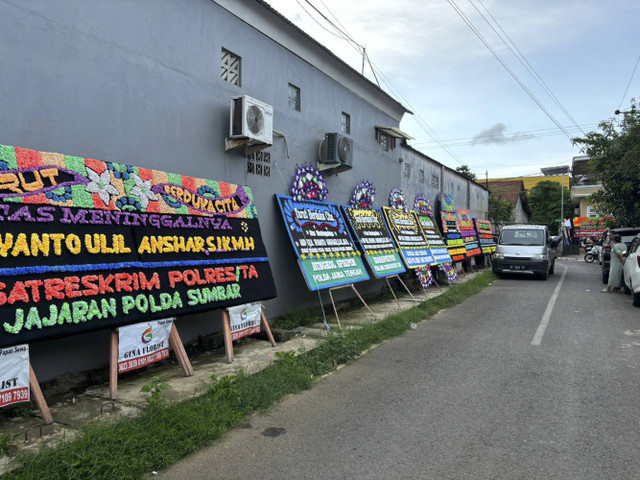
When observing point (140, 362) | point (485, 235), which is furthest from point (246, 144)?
point (485, 235)

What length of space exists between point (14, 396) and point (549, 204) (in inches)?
2343

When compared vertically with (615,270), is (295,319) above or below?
below

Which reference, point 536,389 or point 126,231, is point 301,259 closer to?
point 126,231

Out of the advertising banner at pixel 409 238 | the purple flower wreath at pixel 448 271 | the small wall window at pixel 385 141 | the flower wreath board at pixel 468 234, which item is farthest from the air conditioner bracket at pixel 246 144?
the flower wreath board at pixel 468 234

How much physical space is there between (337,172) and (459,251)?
30.1 feet

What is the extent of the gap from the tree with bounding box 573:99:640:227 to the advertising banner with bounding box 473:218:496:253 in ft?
15.8

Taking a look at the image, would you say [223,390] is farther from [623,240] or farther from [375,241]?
[623,240]

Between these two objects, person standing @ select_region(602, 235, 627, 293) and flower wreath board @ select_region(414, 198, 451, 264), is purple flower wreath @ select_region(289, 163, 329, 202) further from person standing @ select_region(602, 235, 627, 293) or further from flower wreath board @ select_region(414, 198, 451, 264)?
person standing @ select_region(602, 235, 627, 293)

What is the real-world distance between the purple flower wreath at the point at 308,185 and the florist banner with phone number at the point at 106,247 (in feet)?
7.90

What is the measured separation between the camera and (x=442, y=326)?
335 inches

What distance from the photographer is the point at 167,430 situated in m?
3.57

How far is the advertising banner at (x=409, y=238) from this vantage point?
1143cm

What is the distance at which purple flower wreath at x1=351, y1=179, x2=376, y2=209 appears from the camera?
10914 mm

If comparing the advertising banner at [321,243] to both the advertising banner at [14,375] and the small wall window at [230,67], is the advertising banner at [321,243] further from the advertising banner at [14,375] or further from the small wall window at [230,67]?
the advertising banner at [14,375]
